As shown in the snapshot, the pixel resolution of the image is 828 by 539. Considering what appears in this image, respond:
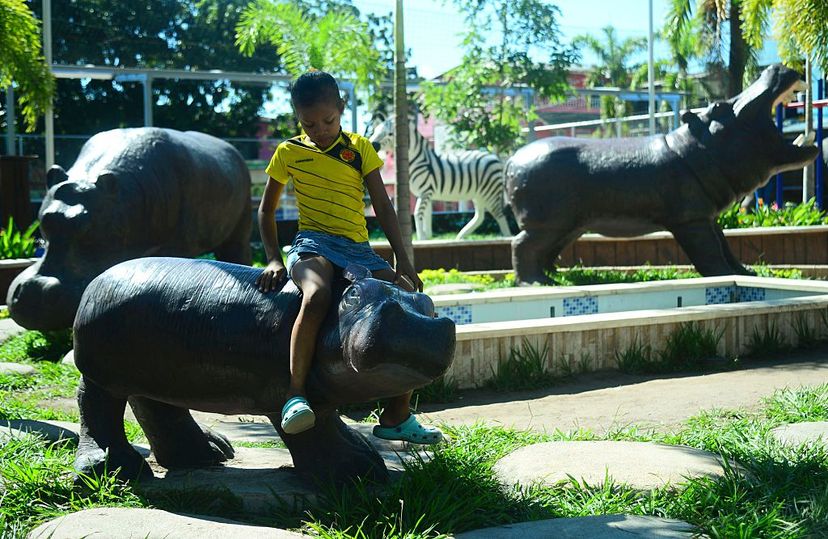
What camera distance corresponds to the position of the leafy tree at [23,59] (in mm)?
7297

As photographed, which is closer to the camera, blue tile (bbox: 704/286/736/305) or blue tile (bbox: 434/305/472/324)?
blue tile (bbox: 434/305/472/324)

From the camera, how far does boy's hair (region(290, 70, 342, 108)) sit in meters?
3.70

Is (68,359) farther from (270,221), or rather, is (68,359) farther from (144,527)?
(144,527)

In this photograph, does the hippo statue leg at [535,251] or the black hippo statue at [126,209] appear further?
the hippo statue leg at [535,251]

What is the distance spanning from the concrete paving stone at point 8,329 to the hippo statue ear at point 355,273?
649 cm

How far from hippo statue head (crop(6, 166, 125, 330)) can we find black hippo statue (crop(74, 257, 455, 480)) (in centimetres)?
319

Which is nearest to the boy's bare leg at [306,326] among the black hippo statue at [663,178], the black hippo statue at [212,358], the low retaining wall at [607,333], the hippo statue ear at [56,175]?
the black hippo statue at [212,358]

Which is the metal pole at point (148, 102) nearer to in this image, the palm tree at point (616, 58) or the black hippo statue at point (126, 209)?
the black hippo statue at point (126, 209)

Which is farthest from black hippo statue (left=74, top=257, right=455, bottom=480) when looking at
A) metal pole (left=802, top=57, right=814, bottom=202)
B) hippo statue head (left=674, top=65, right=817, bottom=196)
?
metal pole (left=802, top=57, right=814, bottom=202)

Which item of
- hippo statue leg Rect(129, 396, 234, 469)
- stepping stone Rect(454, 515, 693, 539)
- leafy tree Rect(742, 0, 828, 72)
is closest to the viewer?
stepping stone Rect(454, 515, 693, 539)

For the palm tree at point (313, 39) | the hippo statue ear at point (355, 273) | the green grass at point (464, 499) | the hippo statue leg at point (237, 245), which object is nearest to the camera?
the green grass at point (464, 499)

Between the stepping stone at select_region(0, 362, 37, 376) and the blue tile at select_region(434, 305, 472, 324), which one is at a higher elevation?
the blue tile at select_region(434, 305, 472, 324)

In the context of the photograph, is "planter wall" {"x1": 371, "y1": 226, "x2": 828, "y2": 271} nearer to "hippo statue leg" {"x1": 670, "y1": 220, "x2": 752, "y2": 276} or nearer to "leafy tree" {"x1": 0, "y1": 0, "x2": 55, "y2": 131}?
"hippo statue leg" {"x1": 670, "y1": 220, "x2": 752, "y2": 276}

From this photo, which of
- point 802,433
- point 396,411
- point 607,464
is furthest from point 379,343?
point 802,433
